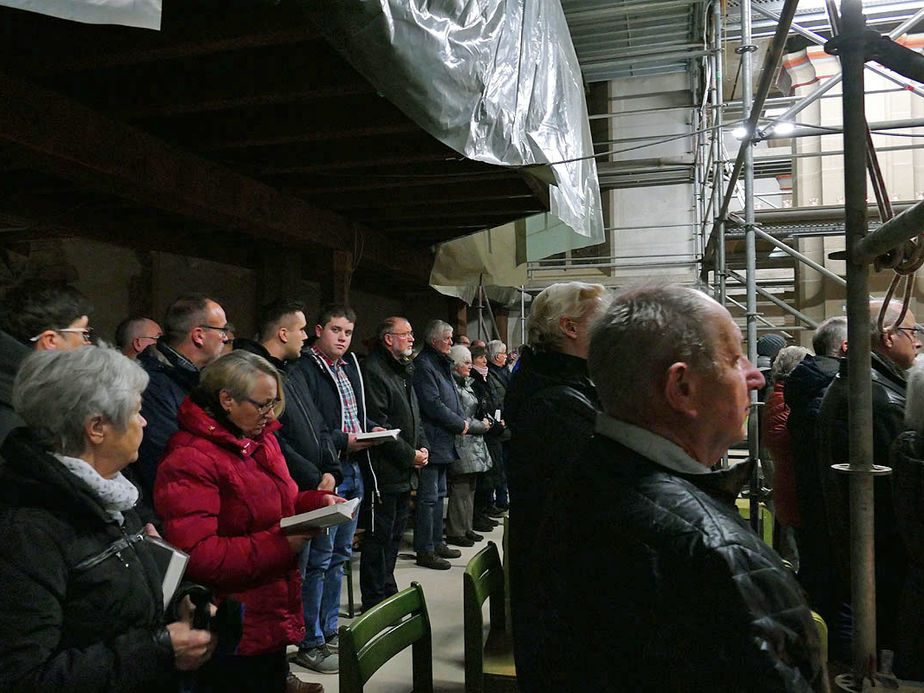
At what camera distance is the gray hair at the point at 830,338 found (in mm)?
3150

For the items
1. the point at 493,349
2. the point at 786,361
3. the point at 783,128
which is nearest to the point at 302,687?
the point at 786,361

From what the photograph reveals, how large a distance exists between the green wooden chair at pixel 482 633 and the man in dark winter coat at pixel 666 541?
3.39ft

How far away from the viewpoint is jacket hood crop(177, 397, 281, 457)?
2121 millimetres

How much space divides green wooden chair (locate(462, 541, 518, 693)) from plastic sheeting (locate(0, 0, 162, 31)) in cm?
173

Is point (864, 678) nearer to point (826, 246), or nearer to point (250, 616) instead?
point (250, 616)

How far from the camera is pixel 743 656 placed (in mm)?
860

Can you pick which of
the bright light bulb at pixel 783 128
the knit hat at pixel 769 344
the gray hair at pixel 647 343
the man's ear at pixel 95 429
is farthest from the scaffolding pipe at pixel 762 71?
the man's ear at pixel 95 429

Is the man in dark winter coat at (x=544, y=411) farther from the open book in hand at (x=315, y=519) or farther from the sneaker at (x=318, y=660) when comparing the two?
the sneaker at (x=318, y=660)

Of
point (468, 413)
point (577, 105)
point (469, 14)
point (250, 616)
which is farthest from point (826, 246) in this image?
point (250, 616)

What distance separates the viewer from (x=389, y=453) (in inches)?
163

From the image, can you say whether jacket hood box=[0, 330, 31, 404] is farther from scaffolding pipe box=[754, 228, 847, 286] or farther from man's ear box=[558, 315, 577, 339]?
scaffolding pipe box=[754, 228, 847, 286]

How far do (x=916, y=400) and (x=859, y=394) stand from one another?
581 millimetres

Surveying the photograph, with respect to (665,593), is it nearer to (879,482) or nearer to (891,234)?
(891,234)

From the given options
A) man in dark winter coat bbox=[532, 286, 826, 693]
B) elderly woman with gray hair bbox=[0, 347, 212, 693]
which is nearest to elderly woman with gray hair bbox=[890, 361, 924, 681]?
man in dark winter coat bbox=[532, 286, 826, 693]
